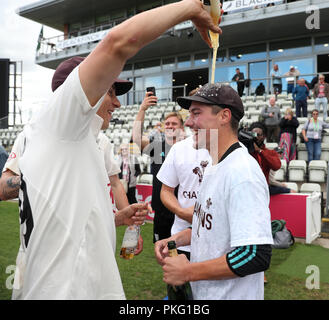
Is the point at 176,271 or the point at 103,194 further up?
the point at 103,194

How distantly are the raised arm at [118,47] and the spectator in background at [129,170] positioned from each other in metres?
6.05

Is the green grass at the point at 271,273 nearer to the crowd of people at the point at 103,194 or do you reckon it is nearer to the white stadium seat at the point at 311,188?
the white stadium seat at the point at 311,188

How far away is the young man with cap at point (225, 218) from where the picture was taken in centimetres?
126

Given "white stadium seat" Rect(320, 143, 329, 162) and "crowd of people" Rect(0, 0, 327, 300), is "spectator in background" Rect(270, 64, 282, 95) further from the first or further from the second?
"crowd of people" Rect(0, 0, 327, 300)

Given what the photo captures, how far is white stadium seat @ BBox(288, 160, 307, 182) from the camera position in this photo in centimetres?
778

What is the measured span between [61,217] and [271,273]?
3879mm

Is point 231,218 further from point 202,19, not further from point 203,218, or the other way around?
point 202,19

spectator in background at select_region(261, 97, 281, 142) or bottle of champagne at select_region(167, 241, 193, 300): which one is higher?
spectator in background at select_region(261, 97, 281, 142)

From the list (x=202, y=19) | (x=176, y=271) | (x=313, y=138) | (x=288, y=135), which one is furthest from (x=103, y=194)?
(x=313, y=138)

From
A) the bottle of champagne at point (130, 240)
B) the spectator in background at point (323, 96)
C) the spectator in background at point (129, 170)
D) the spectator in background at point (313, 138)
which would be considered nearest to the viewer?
the bottle of champagne at point (130, 240)

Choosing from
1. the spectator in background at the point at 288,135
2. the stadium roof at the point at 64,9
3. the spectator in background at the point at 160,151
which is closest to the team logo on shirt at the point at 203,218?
the spectator in background at the point at 160,151

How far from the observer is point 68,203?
118cm

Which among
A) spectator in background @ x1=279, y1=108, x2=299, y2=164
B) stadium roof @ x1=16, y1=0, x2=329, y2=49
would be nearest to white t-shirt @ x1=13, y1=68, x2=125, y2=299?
spectator in background @ x1=279, y1=108, x2=299, y2=164

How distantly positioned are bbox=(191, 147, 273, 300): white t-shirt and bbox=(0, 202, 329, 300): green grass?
2277 mm
